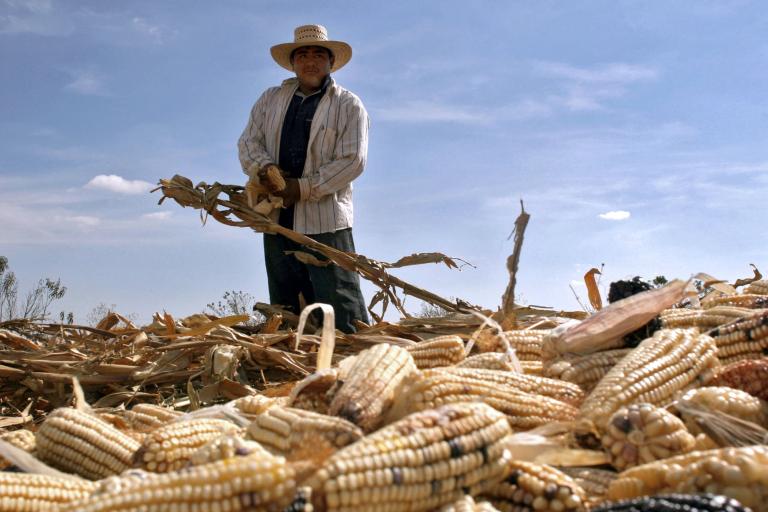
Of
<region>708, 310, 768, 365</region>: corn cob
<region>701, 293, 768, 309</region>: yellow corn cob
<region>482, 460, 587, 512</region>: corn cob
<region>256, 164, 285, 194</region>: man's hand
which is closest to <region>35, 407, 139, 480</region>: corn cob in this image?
<region>482, 460, 587, 512</region>: corn cob

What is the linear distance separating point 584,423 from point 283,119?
552 centimetres

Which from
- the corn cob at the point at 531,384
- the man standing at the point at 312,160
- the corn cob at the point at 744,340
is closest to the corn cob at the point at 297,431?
the corn cob at the point at 531,384

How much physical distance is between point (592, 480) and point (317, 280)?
4815 mm

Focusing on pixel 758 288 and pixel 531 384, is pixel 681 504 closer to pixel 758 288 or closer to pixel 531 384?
pixel 531 384

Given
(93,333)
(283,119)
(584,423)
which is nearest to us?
(584,423)

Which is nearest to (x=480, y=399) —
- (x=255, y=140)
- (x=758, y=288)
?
(x=758, y=288)

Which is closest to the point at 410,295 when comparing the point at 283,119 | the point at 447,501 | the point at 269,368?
the point at 269,368

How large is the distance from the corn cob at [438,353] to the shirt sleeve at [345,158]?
3741mm

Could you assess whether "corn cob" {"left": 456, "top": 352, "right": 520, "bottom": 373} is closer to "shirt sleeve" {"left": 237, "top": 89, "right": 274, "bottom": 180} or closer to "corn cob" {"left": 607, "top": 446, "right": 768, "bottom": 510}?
"corn cob" {"left": 607, "top": 446, "right": 768, "bottom": 510}

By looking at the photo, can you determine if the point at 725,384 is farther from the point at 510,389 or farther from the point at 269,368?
the point at 269,368

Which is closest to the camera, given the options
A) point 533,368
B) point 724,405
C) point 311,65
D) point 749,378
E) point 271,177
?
point 724,405

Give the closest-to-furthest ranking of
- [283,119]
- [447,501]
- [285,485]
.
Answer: [285,485] → [447,501] → [283,119]

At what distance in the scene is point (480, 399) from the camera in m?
2.06

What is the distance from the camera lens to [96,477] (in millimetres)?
2160
